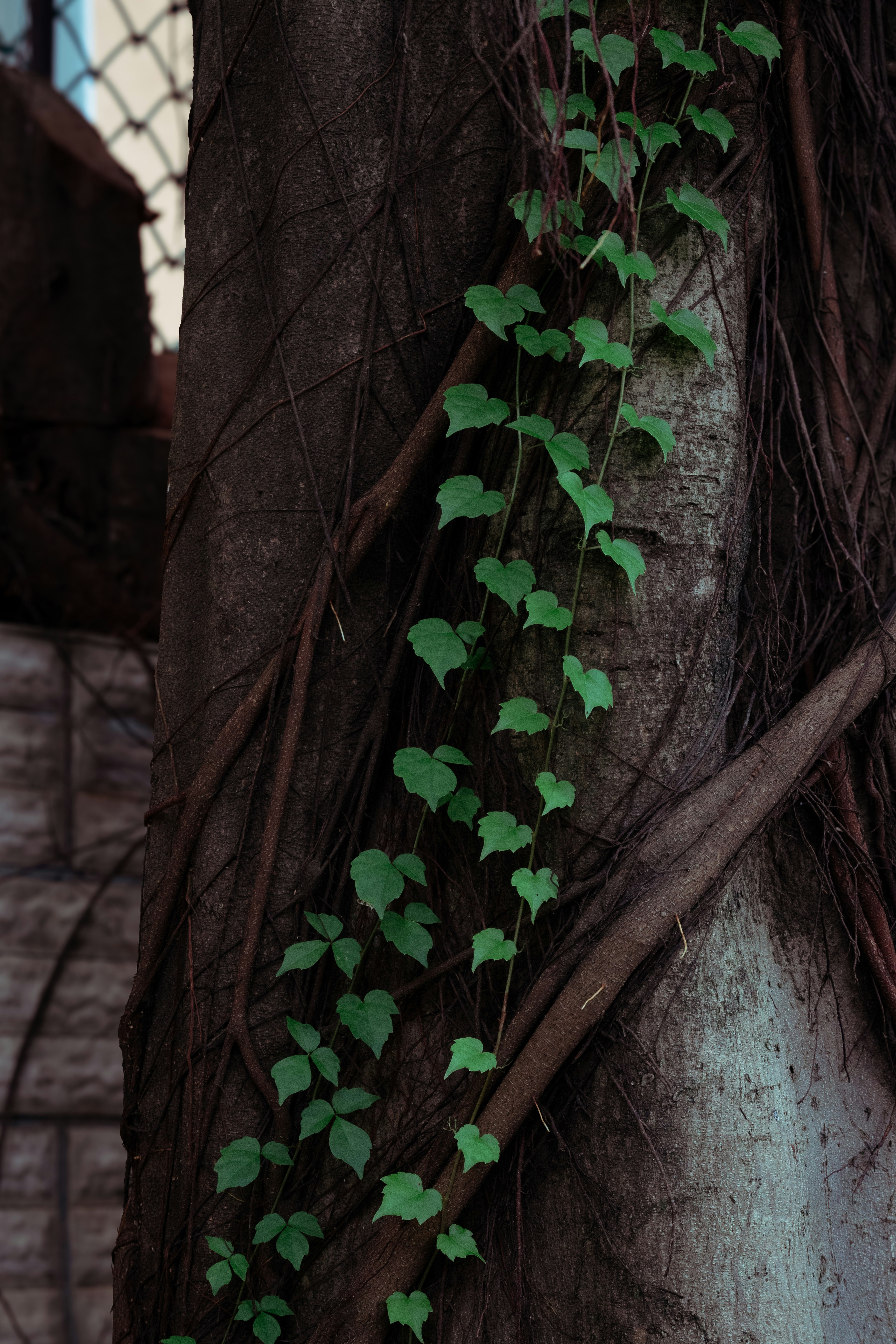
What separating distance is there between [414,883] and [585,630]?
317mm

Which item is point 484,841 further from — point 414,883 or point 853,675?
point 853,675

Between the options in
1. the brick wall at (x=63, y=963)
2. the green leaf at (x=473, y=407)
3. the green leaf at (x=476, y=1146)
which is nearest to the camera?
the green leaf at (x=476, y=1146)

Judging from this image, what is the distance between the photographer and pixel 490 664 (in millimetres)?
1092

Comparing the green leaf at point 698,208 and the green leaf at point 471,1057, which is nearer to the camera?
the green leaf at point 471,1057

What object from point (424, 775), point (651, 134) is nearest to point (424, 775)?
point (424, 775)

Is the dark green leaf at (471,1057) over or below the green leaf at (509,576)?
below

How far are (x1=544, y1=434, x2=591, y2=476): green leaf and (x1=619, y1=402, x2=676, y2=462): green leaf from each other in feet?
0.19

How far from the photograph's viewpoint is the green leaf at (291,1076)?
Answer: 1036 millimetres

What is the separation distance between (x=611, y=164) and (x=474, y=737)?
0.57 m

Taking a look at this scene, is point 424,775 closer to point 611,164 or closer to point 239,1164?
point 239,1164

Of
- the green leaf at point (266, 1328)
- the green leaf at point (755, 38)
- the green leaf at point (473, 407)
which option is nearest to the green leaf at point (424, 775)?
the green leaf at point (473, 407)

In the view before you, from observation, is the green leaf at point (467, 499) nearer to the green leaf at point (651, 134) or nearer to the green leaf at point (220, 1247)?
the green leaf at point (651, 134)

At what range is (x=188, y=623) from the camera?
4.16 feet

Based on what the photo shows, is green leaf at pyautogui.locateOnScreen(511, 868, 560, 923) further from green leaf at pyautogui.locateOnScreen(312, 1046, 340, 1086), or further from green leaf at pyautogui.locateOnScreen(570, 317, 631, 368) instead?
green leaf at pyautogui.locateOnScreen(570, 317, 631, 368)
